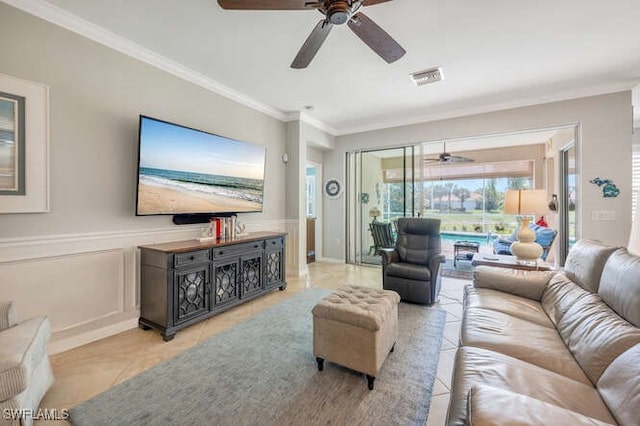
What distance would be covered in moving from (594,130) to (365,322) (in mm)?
4093

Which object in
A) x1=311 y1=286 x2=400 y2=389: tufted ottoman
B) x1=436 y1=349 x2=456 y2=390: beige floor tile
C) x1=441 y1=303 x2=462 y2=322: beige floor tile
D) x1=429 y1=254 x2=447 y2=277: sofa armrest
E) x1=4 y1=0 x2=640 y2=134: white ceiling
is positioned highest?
x1=4 y1=0 x2=640 y2=134: white ceiling

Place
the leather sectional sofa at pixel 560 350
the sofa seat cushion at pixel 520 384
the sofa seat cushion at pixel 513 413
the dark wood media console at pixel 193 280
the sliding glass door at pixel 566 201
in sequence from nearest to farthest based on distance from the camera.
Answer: the sofa seat cushion at pixel 513 413 → the leather sectional sofa at pixel 560 350 → the sofa seat cushion at pixel 520 384 → the dark wood media console at pixel 193 280 → the sliding glass door at pixel 566 201

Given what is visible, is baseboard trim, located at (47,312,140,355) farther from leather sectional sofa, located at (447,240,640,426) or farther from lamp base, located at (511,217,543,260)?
lamp base, located at (511,217,543,260)

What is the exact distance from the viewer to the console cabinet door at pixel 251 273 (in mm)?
3211

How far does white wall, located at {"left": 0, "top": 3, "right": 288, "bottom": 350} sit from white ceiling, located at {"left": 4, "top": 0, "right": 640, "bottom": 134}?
0.26m

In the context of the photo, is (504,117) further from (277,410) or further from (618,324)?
(277,410)

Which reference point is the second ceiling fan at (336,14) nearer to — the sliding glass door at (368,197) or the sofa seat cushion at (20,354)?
the sofa seat cushion at (20,354)

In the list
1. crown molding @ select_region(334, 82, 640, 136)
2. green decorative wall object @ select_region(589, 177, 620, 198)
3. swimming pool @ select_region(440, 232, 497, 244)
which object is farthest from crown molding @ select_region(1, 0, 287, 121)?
swimming pool @ select_region(440, 232, 497, 244)

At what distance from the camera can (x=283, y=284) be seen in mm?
3828

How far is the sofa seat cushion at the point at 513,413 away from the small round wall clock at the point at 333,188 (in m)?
4.72

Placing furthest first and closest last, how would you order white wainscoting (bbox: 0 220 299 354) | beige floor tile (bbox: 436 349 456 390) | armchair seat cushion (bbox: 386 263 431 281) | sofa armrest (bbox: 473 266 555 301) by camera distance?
armchair seat cushion (bbox: 386 263 431 281) < sofa armrest (bbox: 473 266 555 301) < white wainscoting (bbox: 0 220 299 354) < beige floor tile (bbox: 436 349 456 390)

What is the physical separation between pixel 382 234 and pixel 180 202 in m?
3.61

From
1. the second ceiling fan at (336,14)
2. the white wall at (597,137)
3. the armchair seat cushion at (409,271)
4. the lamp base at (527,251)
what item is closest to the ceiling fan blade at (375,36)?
the second ceiling fan at (336,14)

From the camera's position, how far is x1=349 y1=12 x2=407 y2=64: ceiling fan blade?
1.71 m
